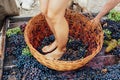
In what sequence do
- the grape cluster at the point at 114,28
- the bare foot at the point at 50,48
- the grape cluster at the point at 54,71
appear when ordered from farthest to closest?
the grape cluster at the point at 114,28, the bare foot at the point at 50,48, the grape cluster at the point at 54,71

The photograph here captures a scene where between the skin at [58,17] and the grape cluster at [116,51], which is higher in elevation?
the skin at [58,17]

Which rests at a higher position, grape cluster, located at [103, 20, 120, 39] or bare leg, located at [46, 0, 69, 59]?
bare leg, located at [46, 0, 69, 59]

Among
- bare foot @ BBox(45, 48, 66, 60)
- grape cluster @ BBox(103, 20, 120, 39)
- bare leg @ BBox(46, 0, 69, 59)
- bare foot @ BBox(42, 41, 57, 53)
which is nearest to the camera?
bare leg @ BBox(46, 0, 69, 59)

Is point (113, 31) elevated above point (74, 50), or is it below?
above

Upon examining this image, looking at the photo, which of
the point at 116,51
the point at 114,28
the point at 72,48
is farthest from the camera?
the point at 114,28

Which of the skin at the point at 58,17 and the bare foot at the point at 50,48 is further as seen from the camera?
the bare foot at the point at 50,48

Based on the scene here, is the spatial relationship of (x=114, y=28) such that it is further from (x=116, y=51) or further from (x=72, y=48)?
(x=72, y=48)

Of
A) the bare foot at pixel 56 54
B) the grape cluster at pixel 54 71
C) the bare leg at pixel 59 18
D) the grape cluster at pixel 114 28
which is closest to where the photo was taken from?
the bare leg at pixel 59 18

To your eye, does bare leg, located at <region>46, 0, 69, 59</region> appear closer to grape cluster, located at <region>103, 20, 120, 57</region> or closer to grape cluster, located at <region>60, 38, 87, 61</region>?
grape cluster, located at <region>60, 38, 87, 61</region>

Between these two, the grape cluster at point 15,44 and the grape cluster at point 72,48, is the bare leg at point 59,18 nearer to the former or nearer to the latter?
the grape cluster at point 72,48

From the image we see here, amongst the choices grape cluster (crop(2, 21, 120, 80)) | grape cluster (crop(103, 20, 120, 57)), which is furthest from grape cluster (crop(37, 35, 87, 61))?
grape cluster (crop(103, 20, 120, 57))

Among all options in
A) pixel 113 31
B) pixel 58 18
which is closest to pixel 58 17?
pixel 58 18

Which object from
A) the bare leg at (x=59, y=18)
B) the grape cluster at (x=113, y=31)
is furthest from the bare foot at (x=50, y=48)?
the grape cluster at (x=113, y=31)

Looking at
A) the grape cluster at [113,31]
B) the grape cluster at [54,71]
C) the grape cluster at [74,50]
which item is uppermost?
the grape cluster at [113,31]
